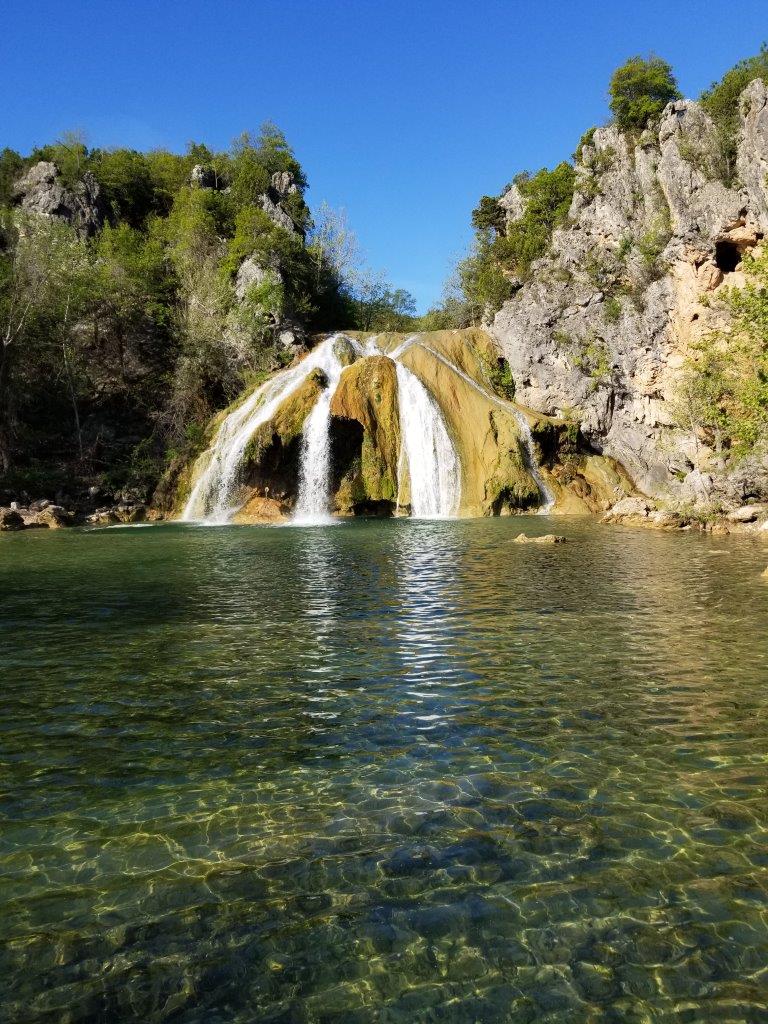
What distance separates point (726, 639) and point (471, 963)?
25.3 ft

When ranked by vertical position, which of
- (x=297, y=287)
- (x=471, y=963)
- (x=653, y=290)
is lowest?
(x=471, y=963)

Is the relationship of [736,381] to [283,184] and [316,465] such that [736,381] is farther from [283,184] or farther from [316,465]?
[283,184]

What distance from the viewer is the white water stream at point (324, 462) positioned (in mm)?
36188

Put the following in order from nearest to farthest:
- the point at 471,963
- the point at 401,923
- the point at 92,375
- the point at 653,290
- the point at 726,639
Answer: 1. the point at 471,963
2. the point at 401,923
3. the point at 726,639
4. the point at 653,290
5. the point at 92,375

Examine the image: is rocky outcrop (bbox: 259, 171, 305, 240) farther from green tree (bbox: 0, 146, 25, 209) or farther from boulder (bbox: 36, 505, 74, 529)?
boulder (bbox: 36, 505, 74, 529)

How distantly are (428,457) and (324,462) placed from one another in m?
5.78

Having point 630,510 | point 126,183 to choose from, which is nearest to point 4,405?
point 126,183

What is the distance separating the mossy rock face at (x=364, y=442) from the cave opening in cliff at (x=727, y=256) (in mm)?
18667

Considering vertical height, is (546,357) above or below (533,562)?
above

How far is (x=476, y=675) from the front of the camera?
8.32 meters

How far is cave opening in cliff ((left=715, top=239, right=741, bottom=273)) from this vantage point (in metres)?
35.1

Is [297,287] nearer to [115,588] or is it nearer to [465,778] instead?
[115,588]

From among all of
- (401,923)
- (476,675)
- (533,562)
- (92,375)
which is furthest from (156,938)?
(92,375)

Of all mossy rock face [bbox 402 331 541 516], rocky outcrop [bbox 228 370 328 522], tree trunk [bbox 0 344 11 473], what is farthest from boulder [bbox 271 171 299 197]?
rocky outcrop [bbox 228 370 328 522]
